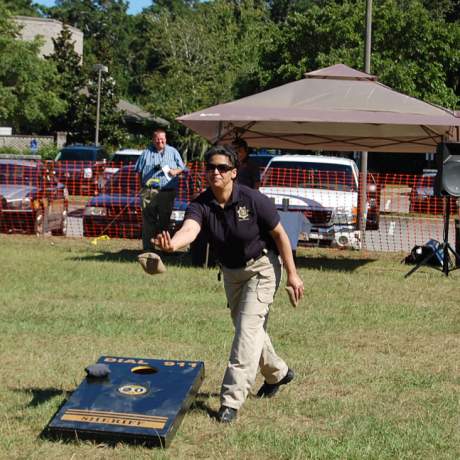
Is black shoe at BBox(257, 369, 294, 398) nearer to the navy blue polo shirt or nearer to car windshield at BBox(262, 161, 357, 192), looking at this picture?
the navy blue polo shirt

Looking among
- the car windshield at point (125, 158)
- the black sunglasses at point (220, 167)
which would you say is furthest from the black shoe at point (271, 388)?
the car windshield at point (125, 158)

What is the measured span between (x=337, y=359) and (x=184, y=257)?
7033mm

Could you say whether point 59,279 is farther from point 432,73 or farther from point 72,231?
point 432,73

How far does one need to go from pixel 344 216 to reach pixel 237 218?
10.5 metres

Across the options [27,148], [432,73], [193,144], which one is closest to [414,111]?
[432,73]

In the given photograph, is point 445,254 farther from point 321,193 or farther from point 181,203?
point 181,203

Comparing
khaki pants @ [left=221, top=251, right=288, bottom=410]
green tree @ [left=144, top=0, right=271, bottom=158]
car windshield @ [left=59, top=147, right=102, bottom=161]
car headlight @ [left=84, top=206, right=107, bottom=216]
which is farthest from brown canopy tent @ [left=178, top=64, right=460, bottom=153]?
green tree @ [left=144, top=0, right=271, bottom=158]

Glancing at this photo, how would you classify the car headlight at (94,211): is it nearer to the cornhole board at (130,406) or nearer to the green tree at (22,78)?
the cornhole board at (130,406)

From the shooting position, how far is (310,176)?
16.9 meters

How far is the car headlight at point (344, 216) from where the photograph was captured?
15.8 meters

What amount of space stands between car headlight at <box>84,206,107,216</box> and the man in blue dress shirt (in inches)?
134

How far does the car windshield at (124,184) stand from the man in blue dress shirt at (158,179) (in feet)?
11.8

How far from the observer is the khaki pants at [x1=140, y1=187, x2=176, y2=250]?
13531 millimetres

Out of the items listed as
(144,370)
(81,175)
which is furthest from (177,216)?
(144,370)
